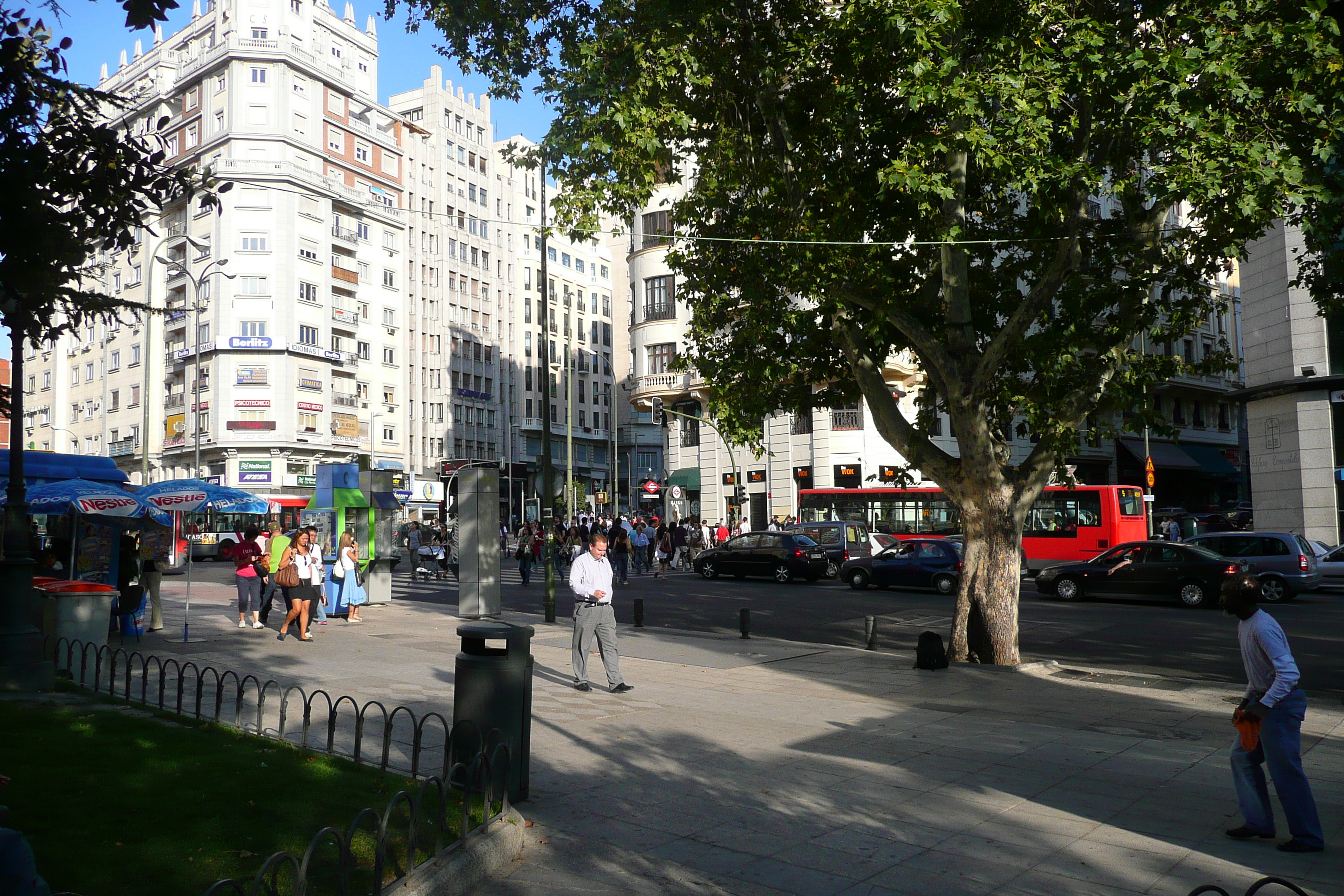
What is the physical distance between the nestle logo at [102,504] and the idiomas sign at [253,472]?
47740 millimetres

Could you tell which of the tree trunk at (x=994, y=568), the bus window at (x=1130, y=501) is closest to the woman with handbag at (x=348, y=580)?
the tree trunk at (x=994, y=568)

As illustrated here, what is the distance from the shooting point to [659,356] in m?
52.7

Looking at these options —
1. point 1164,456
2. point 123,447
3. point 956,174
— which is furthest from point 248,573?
point 123,447

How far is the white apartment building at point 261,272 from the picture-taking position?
5988 centimetres

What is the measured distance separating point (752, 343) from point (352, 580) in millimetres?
9496

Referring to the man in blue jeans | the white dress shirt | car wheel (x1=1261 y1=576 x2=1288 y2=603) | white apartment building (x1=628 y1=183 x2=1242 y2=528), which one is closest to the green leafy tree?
the white dress shirt

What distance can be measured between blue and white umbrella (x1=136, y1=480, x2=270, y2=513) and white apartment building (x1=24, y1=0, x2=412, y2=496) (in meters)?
41.5

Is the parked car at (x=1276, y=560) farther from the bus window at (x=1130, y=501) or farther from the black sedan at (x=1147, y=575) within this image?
the bus window at (x=1130, y=501)

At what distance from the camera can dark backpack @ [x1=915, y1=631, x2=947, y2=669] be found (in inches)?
518

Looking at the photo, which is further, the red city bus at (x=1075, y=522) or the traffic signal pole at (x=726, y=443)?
the red city bus at (x=1075, y=522)

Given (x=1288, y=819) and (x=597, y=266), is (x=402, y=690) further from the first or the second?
(x=597, y=266)

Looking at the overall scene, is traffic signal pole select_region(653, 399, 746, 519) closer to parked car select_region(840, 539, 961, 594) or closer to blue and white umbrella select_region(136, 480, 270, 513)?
parked car select_region(840, 539, 961, 594)

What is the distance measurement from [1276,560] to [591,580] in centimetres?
A: 1919

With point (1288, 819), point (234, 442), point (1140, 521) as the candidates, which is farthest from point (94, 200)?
point (234, 442)
